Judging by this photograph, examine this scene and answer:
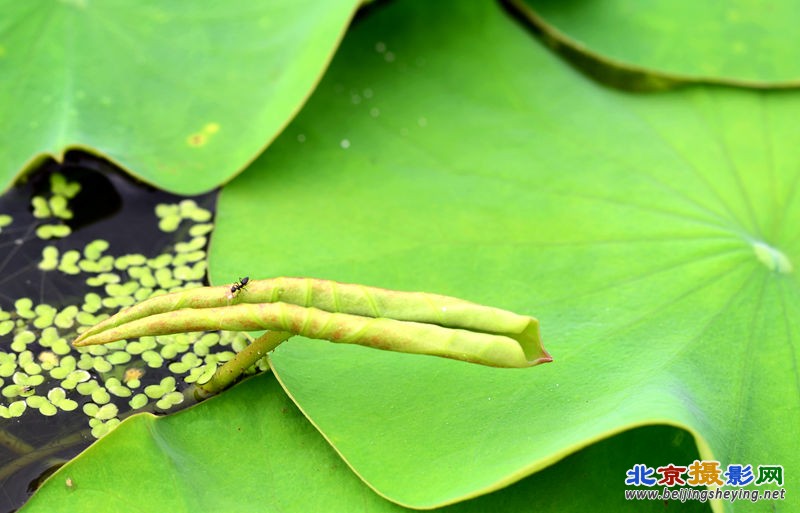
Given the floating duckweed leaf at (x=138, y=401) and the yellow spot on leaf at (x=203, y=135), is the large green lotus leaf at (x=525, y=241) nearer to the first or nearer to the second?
the yellow spot on leaf at (x=203, y=135)

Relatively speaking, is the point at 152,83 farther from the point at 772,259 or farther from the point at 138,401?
the point at 772,259

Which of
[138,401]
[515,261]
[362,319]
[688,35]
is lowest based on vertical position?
[138,401]

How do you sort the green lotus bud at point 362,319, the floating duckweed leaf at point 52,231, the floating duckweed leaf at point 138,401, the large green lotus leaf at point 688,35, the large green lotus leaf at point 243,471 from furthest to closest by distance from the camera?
the large green lotus leaf at point 688,35 < the floating duckweed leaf at point 52,231 < the floating duckweed leaf at point 138,401 < the large green lotus leaf at point 243,471 < the green lotus bud at point 362,319

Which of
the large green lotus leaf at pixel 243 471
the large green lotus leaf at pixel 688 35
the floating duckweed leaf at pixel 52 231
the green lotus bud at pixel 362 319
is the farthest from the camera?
the large green lotus leaf at pixel 688 35

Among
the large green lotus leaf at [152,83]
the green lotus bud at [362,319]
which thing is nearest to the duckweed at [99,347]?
the large green lotus leaf at [152,83]

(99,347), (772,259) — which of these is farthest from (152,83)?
(772,259)

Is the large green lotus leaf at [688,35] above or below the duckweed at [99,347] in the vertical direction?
above

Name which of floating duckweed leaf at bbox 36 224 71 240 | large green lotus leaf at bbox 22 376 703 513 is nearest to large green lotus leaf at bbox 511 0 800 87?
large green lotus leaf at bbox 22 376 703 513
